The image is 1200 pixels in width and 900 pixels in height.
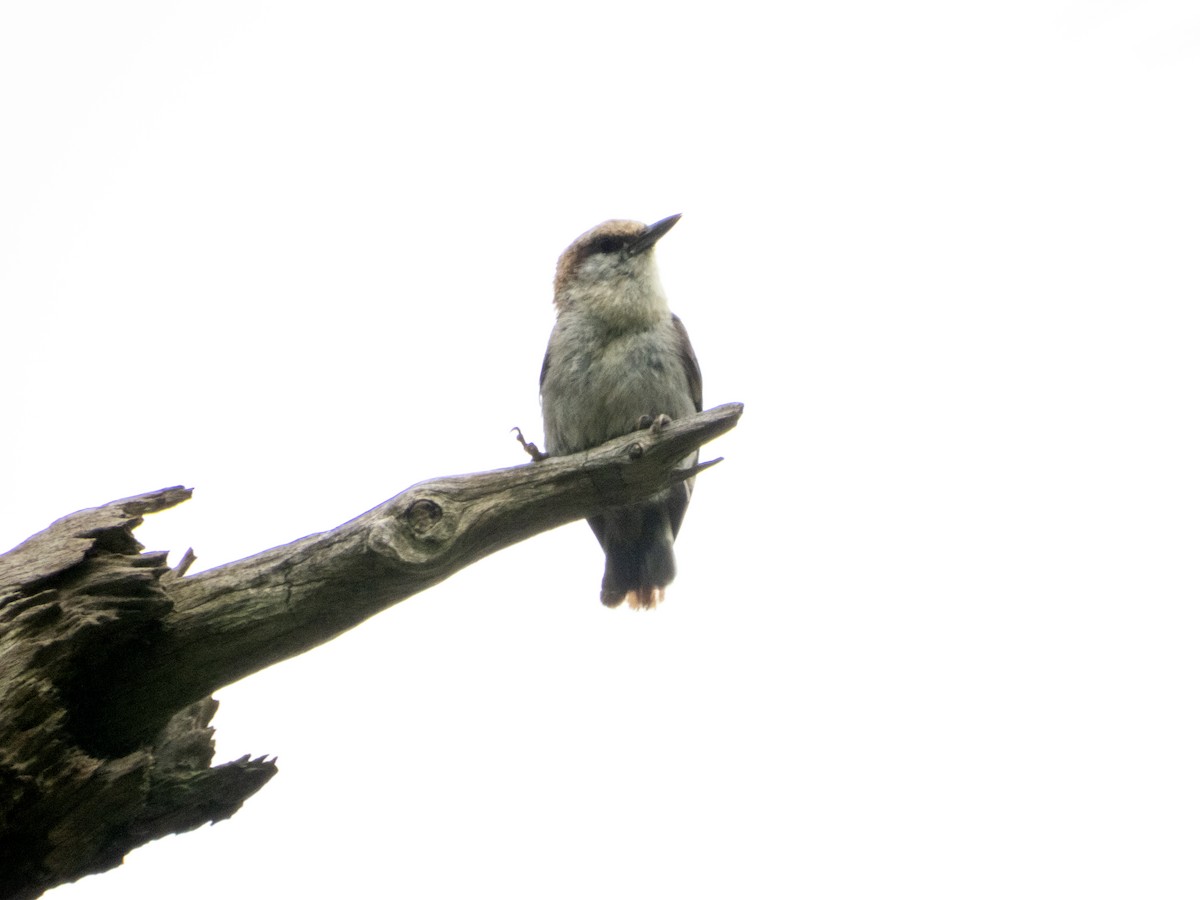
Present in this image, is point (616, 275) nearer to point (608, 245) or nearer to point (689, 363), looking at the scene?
point (608, 245)

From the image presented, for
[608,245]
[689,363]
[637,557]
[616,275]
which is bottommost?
[637,557]

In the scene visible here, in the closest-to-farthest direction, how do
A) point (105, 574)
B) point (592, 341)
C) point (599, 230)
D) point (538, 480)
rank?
point (105, 574)
point (538, 480)
point (592, 341)
point (599, 230)

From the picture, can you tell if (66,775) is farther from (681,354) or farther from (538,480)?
(681,354)

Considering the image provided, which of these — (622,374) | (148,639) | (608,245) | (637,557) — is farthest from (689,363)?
(148,639)

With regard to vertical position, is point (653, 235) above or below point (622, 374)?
above

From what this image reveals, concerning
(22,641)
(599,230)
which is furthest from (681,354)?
(22,641)

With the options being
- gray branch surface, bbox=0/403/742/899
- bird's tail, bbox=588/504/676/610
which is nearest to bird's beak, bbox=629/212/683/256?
bird's tail, bbox=588/504/676/610

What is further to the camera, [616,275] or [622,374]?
[616,275]

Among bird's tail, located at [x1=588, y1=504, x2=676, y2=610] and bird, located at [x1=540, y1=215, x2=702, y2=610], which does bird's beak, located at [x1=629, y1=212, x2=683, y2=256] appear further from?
bird's tail, located at [x1=588, y1=504, x2=676, y2=610]
